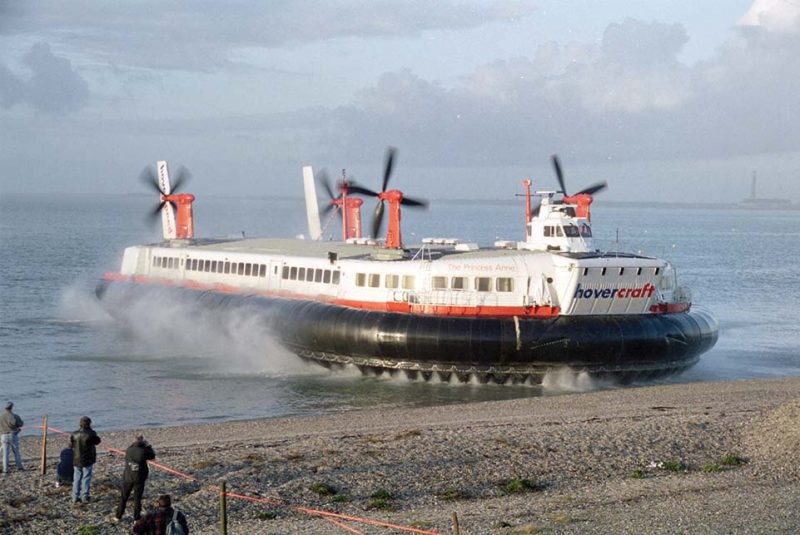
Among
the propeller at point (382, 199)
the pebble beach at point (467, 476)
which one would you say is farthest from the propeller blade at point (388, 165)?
the pebble beach at point (467, 476)

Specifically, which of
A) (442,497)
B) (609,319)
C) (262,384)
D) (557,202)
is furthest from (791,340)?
(442,497)

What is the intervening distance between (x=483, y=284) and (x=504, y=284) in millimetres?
440

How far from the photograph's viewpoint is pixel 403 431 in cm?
1503

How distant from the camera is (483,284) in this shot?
2142 cm

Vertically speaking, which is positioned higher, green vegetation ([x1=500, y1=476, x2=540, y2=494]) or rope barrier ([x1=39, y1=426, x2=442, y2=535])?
green vegetation ([x1=500, y1=476, x2=540, y2=494])

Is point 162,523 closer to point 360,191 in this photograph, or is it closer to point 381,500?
point 381,500

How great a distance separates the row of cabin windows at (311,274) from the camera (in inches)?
966

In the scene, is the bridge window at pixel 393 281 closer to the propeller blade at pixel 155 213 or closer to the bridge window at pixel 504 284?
the bridge window at pixel 504 284

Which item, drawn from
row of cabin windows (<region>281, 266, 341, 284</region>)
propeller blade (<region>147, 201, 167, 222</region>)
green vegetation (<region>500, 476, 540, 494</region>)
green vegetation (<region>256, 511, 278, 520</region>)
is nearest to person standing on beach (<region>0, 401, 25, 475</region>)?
green vegetation (<region>256, 511, 278, 520</region>)

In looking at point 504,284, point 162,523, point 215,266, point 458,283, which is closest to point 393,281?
point 458,283

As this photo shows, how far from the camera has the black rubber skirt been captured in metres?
20.3

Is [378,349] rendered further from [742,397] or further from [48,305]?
[48,305]

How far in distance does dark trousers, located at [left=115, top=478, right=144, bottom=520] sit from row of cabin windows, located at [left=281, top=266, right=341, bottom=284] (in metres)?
14.2

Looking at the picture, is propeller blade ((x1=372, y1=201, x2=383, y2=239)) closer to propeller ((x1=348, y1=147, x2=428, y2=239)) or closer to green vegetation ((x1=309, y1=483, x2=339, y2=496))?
propeller ((x1=348, y1=147, x2=428, y2=239))
